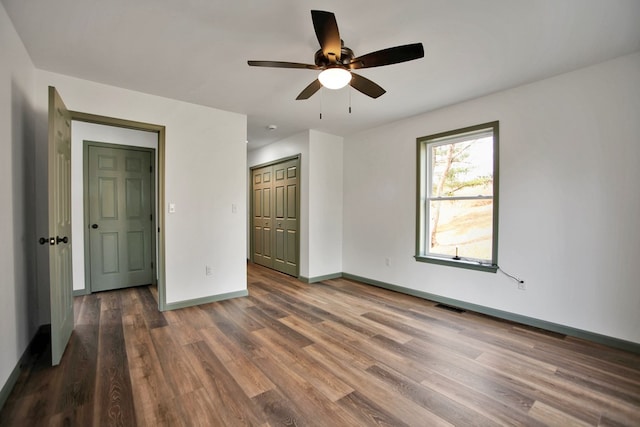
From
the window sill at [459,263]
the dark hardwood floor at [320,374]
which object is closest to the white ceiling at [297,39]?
the window sill at [459,263]

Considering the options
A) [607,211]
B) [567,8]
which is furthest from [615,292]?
[567,8]

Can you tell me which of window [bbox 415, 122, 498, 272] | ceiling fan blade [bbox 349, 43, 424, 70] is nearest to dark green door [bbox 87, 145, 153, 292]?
ceiling fan blade [bbox 349, 43, 424, 70]

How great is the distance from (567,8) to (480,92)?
1.27m

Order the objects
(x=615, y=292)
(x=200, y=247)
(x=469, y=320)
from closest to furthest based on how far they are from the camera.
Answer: (x=615, y=292) < (x=469, y=320) < (x=200, y=247)

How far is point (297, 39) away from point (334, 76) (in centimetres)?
47

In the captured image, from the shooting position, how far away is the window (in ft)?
10.6

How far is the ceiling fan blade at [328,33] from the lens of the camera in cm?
152

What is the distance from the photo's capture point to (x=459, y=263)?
3.42m

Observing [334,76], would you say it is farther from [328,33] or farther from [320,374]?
[320,374]

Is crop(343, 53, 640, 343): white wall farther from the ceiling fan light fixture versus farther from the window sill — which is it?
the ceiling fan light fixture

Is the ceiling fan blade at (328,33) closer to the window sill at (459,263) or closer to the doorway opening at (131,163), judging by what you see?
the doorway opening at (131,163)

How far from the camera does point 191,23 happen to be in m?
1.96

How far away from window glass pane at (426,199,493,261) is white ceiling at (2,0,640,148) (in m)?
1.33

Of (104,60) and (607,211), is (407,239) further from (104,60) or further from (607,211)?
(104,60)
